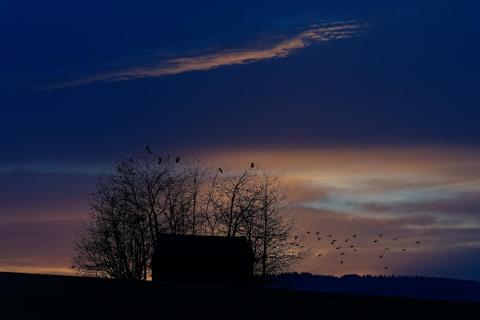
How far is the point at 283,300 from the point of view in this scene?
79.1 feet

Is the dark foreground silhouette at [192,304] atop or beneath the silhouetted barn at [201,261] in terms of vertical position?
beneath

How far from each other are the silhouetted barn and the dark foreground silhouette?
4492cm

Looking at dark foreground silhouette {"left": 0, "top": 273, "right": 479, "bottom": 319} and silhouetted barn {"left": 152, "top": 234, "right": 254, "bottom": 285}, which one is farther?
silhouetted barn {"left": 152, "top": 234, "right": 254, "bottom": 285}

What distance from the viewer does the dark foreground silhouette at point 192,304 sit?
22203 millimetres

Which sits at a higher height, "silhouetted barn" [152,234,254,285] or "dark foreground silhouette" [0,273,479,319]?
"silhouetted barn" [152,234,254,285]

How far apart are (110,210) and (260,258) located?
12.5 m

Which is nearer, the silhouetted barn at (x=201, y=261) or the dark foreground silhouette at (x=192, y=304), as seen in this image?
the dark foreground silhouette at (x=192, y=304)

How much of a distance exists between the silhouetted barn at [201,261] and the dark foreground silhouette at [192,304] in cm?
4492

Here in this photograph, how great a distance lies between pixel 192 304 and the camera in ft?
76.3

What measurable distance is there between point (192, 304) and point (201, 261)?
1914 inches

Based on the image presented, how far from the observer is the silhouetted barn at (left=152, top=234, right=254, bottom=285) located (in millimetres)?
71438

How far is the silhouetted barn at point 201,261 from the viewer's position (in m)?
71.4

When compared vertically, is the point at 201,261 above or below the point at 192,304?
above

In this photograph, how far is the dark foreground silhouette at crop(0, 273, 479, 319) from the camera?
2220 centimetres
